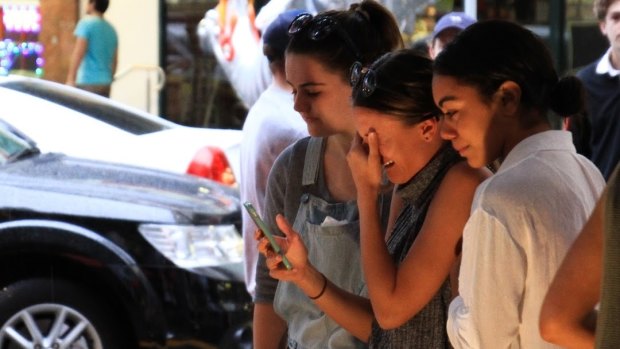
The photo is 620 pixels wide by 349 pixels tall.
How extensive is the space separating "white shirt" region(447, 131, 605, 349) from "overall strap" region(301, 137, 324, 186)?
0.68m

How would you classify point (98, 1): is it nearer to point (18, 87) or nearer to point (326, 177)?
point (18, 87)

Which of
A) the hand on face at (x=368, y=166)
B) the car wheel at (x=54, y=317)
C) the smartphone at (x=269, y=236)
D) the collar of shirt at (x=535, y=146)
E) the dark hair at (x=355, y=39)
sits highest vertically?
the dark hair at (x=355, y=39)

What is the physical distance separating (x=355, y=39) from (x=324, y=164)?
29 cm

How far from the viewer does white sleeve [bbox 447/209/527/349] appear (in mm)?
2117

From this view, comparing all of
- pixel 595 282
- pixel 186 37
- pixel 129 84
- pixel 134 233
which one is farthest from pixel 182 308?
pixel 595 282

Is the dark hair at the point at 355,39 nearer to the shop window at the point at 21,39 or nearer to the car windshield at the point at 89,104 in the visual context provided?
the car windshield at the point at 89,104

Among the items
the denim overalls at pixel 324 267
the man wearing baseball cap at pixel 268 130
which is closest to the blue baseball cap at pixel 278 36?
the man wearing baseball cap at pixel 268 130

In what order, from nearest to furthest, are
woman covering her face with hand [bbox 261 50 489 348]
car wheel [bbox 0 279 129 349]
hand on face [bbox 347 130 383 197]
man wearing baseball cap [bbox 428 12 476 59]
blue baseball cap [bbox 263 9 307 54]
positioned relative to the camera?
woman covering her face with hand [bbox 261 50 489 348], hand on face [bbox 347 130 383 197], blue baseball cap [bbox 263 9 307 54], man wearing baseball cap [bbox 428 12 476 59], car wheel [bbox 0 279 129 349]

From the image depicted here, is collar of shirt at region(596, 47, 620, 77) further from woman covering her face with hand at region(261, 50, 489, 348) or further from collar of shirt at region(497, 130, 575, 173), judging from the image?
collar of shirt at region(497, 130, 575, 173)

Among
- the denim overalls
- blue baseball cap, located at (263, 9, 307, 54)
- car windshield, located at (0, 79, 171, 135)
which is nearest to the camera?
the denim overalls

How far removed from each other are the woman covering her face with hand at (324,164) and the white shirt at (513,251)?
0.51 meters

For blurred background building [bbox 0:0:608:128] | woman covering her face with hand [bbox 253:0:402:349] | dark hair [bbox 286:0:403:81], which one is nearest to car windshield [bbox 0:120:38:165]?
blurred background building [bbox 0:0:608:128]

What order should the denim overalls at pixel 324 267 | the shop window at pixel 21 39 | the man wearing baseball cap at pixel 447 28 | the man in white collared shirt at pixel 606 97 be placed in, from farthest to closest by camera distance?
the shop window at pixel 21 39, the man wearing baseball cap at pixel 447 28, the man in white collared shirt at pixel 606 97, the denim overalls at pixel 324 267

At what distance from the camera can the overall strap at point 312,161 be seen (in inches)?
111
